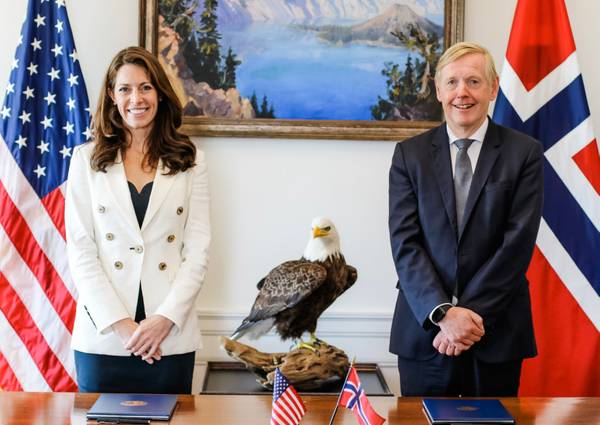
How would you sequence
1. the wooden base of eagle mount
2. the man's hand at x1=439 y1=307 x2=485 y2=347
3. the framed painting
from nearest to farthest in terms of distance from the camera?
the man's hand at x1=439 y1=307 x2=485 y2=347 → the wooden base of eagle mount → the framed painting

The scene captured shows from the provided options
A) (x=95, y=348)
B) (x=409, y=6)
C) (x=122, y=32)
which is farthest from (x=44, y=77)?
(x=409, y=6)

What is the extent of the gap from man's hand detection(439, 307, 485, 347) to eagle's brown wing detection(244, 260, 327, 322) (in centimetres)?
61

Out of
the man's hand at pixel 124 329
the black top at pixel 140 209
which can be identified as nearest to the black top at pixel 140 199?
the black top at pixel 140 209

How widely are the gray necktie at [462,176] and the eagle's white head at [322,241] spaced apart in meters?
0.55

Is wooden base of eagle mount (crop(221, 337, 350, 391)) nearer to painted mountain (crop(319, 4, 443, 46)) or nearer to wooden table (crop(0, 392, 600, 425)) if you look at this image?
wooden table (crop(0, 392, 600, 425))

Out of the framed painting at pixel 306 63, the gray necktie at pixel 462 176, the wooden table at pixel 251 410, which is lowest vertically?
the wooden table at pixel 251 410

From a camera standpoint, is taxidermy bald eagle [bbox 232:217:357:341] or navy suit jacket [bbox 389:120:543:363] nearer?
navy suit jacket [bbox 389:120:543:363]

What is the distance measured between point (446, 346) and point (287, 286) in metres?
0.71

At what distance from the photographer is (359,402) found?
4.89ft

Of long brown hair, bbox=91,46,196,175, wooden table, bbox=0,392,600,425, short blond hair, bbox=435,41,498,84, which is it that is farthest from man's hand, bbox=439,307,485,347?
long brown hair, bbox=91,46,196,175

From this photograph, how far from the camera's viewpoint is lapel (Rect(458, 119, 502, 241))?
2.11 metres

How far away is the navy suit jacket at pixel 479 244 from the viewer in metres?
2.07

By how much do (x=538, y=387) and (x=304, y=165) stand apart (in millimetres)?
1394

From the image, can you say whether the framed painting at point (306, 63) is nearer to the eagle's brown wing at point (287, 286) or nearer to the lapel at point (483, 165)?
the eagle's brown wing at point (287, 286)
